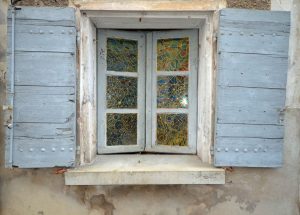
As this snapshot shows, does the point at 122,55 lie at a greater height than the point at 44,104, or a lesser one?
greater

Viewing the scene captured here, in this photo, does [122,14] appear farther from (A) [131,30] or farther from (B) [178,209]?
(B) [178,209]

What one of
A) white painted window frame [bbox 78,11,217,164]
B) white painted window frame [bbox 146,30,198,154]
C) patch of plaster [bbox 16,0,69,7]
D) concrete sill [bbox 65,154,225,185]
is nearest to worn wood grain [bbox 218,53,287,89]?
white painted window frame [bbox 78,11,217,164]

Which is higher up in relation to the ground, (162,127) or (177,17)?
(177,17)

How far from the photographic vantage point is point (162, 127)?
3113 millimetres

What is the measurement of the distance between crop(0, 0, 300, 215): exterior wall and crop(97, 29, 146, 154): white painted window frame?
0.50 meters

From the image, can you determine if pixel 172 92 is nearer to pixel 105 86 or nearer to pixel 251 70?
pixel 105 86

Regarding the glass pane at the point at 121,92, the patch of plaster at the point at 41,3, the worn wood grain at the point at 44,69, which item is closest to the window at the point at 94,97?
the worn wood grain at the point at 44,69

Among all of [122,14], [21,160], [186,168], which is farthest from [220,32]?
[21,160]

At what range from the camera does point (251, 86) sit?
2578 millimetres

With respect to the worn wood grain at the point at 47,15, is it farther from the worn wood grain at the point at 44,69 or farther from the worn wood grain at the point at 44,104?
the worn wood grain at the point at 44,104

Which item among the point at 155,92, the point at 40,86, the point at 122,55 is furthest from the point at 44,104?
the point at 155,92

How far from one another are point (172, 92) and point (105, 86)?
69 centimetres

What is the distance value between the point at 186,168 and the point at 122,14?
150cm

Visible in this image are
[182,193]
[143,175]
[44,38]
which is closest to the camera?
[44,38]
